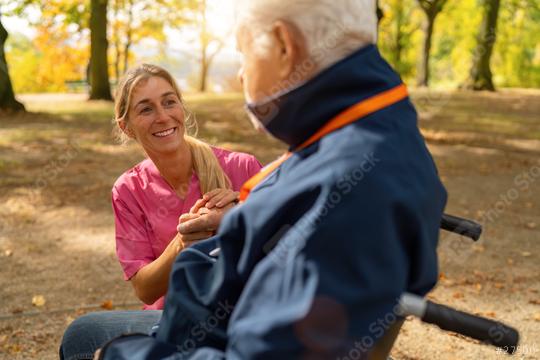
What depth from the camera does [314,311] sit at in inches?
40.6

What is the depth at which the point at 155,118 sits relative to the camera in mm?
2514

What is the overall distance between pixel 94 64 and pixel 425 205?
54.4 ft

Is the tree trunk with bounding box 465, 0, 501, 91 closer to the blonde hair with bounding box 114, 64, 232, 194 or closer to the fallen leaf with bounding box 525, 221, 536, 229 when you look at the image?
the fallen leaf with bounding box 525, 221, 536, 229

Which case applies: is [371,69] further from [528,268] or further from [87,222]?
[87,222]

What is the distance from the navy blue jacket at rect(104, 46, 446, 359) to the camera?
1.04m

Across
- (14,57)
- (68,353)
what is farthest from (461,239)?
(14,57)

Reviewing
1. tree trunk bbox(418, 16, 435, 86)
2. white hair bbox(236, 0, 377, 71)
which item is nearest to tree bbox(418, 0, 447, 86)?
tree trunk bbox(418, 16, 435, 86)

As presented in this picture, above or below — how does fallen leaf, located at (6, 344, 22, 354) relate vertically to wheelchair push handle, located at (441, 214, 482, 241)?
below

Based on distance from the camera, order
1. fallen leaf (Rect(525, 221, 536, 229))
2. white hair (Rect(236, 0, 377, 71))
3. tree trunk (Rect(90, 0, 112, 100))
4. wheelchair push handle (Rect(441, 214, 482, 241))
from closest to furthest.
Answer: white hair (Rect(236, 0, 377, 71)) → wheelchair push handle (Rect(441, 214, 482, 241)) → fallen leaf (Rect(525, 221, 536, 229)) → tree trunk (Rect(90, 0, 112, 100))

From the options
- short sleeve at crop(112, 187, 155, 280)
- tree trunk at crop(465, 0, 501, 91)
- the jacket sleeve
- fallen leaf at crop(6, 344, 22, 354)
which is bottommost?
tree trunk at crop(465, 0, 501, 91)

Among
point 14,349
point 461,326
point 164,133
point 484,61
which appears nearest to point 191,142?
point 164,133

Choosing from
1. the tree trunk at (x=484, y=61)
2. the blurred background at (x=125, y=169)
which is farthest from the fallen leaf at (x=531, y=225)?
the tree trunk at (x=484, y=61)

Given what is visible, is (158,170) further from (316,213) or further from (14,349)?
(14,349)

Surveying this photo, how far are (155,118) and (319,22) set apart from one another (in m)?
1.49
